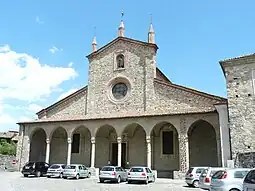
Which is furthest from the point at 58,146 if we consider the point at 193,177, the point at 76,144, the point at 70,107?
the point at 193,177

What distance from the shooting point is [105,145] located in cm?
2758

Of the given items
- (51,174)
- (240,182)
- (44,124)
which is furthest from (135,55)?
(240,182)

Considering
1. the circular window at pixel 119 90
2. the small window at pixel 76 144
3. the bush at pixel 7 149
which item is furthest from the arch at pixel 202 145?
the bush at pixel 7 149

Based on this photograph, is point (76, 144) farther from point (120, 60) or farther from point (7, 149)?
point (7, 149)

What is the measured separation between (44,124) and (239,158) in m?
17.5

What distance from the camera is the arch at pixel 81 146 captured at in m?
27.7

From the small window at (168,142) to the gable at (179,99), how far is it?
2404mm

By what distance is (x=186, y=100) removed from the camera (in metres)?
23.9

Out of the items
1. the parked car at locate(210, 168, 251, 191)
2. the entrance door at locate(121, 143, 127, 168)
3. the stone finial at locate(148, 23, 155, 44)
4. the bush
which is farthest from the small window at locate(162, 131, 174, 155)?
the bush

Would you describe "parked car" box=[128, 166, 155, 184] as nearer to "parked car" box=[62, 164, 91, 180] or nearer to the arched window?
"parked car" box=[62, 164, 91, 180]

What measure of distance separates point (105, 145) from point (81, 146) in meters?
2.46

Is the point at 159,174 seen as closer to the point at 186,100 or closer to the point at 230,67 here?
the point at 186,100

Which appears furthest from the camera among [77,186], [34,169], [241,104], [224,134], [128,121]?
[128,121]

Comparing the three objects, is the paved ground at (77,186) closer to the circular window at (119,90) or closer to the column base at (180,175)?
the column base at (180,175)
